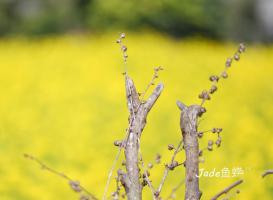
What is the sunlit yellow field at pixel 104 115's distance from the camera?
27.1ft

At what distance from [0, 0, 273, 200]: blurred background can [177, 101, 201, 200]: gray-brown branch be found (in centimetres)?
362

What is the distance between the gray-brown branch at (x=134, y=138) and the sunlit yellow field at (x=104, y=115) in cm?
349

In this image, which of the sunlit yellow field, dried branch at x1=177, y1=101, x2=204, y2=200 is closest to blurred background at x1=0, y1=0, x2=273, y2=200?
the sunlit yellow field

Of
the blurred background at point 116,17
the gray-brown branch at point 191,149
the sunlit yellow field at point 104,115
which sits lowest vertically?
the gray-brown branch at point 191,149

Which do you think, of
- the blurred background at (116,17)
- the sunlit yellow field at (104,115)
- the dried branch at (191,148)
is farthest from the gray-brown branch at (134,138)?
the blurred background at (116,17)

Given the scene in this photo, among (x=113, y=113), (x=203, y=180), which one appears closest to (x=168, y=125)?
(x=113, y=113)

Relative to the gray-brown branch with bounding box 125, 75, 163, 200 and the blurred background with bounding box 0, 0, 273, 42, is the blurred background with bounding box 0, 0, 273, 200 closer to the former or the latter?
the blurred background with bounding box 0, 0, 273, 42

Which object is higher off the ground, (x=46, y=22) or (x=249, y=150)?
(x=46, y=22)

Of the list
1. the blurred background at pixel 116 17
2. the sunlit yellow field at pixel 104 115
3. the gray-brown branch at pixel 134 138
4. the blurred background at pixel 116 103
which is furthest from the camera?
the blurred background at pixel 116 17

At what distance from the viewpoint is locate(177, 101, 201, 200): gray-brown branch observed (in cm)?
338

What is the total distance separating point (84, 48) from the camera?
18.6 meters

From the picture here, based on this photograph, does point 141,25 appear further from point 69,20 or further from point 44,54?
point 44,54

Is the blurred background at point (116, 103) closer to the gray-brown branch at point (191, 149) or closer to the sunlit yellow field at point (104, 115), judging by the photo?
the sunlit yellow field at point (104, 115)

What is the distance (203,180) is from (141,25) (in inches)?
643
